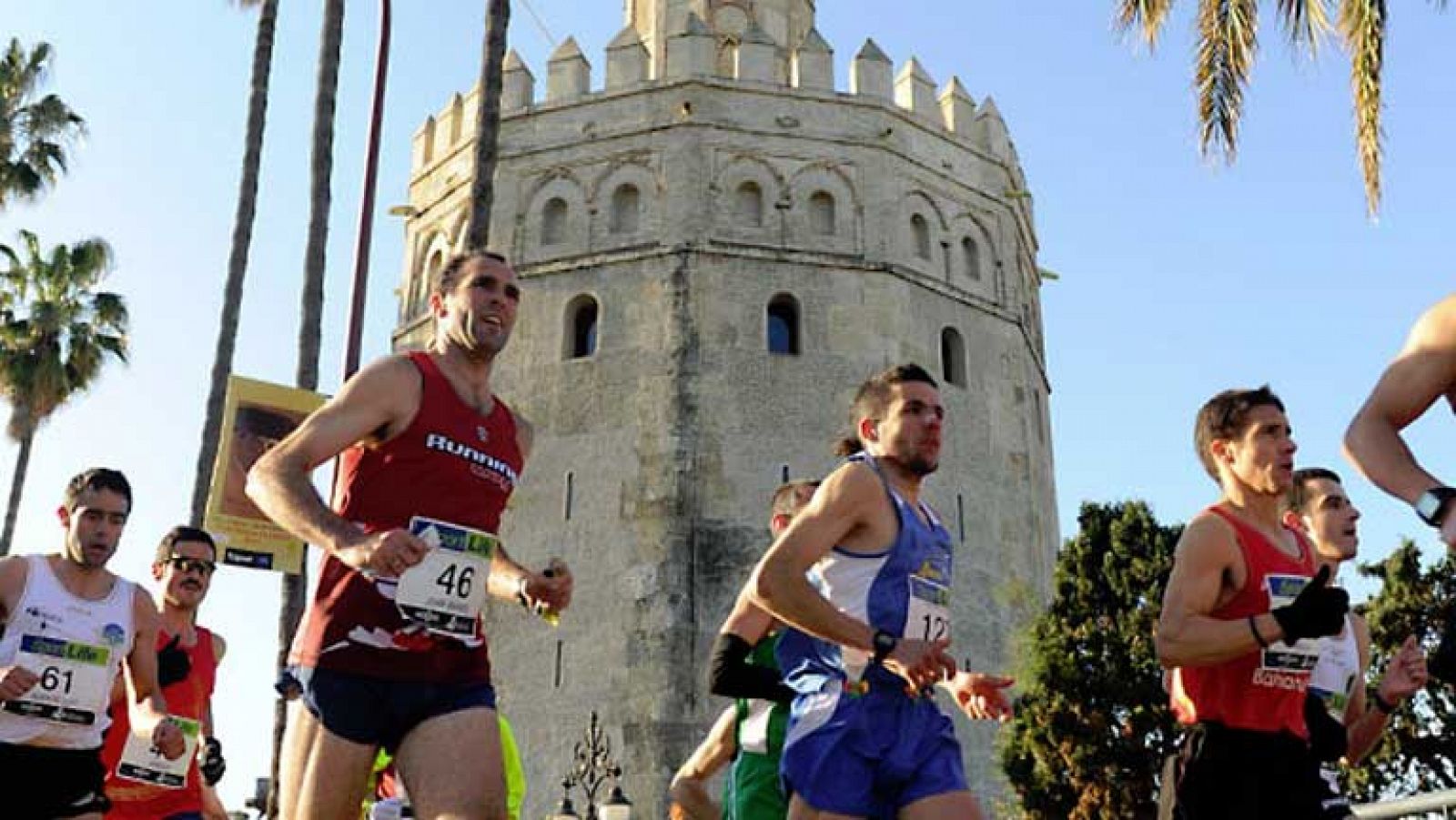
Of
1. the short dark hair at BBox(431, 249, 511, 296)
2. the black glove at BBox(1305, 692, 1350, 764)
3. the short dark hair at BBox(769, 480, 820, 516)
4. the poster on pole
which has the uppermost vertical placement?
the poster on pole

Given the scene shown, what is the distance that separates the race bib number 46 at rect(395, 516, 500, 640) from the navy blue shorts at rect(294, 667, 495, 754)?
173mm

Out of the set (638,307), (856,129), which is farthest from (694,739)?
(856,129)

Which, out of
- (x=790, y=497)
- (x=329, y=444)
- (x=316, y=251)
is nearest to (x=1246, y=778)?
(x=790, y=497)

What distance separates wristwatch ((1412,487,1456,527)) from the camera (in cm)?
274

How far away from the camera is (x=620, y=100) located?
26828mm

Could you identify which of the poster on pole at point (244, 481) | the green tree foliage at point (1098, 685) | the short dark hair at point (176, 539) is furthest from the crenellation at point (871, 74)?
the short dark hair at point (176, 539)

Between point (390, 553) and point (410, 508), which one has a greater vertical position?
point (410, 508)

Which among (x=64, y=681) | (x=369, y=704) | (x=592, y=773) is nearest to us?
(x=369, y=704)

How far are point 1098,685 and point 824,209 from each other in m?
10.2

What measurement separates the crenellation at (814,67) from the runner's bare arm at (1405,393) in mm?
24597

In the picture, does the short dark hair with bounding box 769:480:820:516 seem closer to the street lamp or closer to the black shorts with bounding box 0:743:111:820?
the black shorts with bounding box 0:743:111:820

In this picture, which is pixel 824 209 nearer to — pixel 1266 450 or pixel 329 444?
pixel 1266 450

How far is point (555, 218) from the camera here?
88.0 ft

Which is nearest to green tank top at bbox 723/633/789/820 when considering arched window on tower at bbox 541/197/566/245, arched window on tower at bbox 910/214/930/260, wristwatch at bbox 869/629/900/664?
wristwatch at bbox 869/629/900/664
